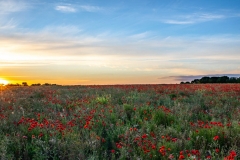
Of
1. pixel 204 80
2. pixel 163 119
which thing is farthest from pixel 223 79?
pixel 163 119

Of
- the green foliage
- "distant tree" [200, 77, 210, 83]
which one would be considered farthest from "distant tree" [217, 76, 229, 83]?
the green foliage

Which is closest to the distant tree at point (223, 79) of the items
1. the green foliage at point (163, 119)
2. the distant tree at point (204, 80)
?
the distant tree at point (204, 80)

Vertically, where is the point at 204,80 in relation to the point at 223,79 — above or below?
below

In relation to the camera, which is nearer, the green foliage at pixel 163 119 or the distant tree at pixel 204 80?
the green foliage at pixel 163 119

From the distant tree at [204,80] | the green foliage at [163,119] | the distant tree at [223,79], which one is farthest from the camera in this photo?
the distant tree at [204,80]

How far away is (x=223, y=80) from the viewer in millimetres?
42094

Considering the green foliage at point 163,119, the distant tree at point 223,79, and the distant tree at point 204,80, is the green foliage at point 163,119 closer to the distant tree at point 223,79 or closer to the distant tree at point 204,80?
the distant tree at point 204,80

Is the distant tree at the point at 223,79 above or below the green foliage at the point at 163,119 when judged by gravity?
above

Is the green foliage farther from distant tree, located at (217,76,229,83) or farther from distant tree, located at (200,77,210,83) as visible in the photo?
distant tree, located at (217,76,229,83)

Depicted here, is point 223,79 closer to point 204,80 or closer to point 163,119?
point 204,80

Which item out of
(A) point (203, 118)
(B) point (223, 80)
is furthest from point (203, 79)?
(A) point (203, 118)

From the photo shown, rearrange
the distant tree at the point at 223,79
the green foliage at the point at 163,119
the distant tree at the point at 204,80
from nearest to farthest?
the green foliage at the point at 163,119 → the distant tree at the point at 223,79 → the distant tree at the point at 204,80

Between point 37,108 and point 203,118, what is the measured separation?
6.16m

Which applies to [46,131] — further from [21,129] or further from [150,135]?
[150,135]
